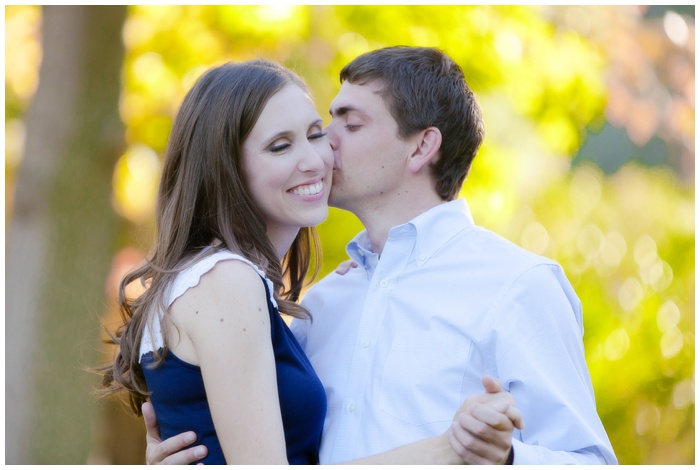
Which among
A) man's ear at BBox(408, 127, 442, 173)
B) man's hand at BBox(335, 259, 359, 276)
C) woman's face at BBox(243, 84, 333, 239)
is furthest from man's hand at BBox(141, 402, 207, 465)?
man's ear at BBox(408, 127, 442, 173)

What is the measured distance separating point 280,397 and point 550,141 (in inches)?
155

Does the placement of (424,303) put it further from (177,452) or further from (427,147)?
(177,452)

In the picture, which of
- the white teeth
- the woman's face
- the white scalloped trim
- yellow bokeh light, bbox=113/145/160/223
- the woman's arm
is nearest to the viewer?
the woman's arm

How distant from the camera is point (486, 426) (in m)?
2.01

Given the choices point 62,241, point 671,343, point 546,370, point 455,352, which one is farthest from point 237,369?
point 671,343

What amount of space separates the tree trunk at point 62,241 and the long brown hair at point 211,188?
240 centimetres

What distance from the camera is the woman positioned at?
7.44ft

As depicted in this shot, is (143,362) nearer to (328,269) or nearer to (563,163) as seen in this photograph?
(328,269)

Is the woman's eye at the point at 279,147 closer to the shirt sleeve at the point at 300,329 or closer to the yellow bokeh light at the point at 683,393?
the shirt sleeve at the point at 300,329

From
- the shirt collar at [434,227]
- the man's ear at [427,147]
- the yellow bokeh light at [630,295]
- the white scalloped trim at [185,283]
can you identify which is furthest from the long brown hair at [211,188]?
the yellow bokeh light at [630,295]

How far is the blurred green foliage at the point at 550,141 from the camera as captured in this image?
18.3ft

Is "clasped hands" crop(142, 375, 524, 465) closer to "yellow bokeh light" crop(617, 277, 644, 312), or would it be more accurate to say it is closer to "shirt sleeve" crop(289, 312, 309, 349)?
"shirt sleeve" crop(289, 312, 309, 349)

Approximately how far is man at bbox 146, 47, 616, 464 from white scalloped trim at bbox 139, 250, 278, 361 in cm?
42

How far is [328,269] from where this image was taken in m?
5.98
